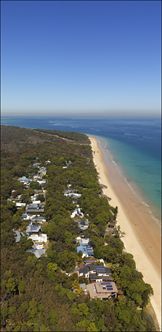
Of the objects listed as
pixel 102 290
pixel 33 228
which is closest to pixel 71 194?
pixel 33 228

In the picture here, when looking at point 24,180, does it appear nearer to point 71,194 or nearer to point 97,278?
point 71,194

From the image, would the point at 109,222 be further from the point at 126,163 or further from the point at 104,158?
Result: the point at 104,158

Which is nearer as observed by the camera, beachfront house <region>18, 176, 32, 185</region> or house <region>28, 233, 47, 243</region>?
house <region>28, 233, 47, 243</region>

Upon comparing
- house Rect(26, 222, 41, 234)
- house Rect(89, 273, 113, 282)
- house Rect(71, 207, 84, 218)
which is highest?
house Rect(71, 207, 84, 218)

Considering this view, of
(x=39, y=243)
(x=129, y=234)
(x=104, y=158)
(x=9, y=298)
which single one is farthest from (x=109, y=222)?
(x=104, y=158)

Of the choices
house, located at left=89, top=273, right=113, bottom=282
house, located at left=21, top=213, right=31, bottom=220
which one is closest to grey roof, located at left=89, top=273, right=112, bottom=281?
house, located at left=89, top=273, right=113, bottom=282

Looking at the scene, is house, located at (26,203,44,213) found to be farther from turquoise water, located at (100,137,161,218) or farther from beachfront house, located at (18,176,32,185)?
turquoise water, located at (100,137,161,218)
